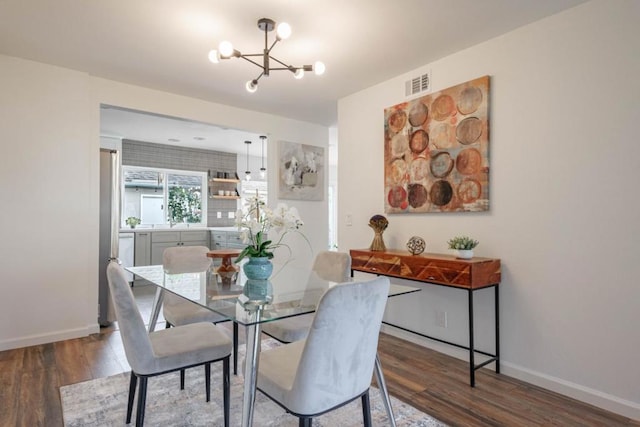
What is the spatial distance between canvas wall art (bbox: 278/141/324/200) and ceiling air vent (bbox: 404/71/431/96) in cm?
192

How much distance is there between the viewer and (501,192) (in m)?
2.60

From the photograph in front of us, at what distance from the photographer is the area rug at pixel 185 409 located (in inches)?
75.9

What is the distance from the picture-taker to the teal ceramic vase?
2.08 m

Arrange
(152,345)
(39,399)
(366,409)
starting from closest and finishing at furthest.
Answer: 1. (366,409)
2. (152,345)
3. (39,399)

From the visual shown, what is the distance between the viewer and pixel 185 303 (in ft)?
8.48

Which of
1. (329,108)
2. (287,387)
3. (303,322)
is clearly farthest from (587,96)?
(329,108)

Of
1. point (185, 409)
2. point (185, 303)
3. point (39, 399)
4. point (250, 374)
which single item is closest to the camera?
point (250, 374)

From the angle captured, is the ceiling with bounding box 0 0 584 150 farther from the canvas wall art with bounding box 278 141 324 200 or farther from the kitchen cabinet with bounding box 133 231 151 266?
the kitchen cabinet with bounding box 133 231 151 266

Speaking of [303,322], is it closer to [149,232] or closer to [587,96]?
[587,96]

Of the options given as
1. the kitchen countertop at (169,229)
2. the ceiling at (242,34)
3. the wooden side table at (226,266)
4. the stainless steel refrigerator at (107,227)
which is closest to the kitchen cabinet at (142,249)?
the kitchen countertop at (169,229)

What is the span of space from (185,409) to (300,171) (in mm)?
3282

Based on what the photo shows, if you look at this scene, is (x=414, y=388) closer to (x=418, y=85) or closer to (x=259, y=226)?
(x=259, y=226)

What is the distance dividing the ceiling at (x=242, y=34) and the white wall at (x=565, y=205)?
0.27 m

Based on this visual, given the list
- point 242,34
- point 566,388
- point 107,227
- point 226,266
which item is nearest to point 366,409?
point 226,266
